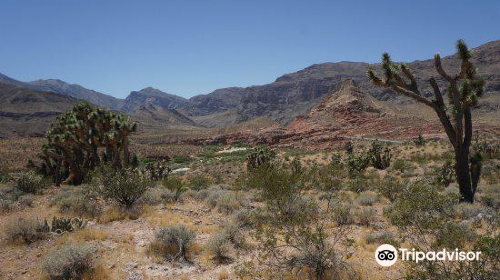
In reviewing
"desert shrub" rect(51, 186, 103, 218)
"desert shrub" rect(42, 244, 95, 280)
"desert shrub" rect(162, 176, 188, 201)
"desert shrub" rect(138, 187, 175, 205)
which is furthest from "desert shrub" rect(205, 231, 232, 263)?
"desert shrub" rect(162, 176, 188, 201)

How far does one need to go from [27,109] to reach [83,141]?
136m

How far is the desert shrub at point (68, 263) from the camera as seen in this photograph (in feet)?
24.5

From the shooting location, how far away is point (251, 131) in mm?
87375

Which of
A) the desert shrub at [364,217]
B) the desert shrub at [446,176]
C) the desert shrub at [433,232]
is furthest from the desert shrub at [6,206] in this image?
the desert shrub at [446,176]

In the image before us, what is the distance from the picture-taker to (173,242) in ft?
30.6

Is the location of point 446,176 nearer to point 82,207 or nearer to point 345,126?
point 82,207

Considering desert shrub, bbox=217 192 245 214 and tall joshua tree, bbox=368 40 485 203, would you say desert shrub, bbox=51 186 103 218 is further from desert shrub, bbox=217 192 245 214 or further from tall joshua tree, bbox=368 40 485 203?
tall joshua tree, bbox=368 40 485 203

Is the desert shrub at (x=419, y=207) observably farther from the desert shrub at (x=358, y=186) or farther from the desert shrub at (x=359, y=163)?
the desert shrub at (x=359, y=163)

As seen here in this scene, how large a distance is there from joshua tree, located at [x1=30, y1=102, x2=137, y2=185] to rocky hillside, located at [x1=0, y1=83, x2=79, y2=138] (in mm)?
78940

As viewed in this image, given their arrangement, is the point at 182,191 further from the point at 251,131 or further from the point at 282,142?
the point at 251,131

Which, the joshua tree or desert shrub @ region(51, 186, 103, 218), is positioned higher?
the joshua tree

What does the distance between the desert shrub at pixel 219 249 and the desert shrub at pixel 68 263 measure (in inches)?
110

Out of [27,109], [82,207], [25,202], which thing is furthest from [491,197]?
[27,109]

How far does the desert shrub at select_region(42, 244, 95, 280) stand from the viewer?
7.47 m
